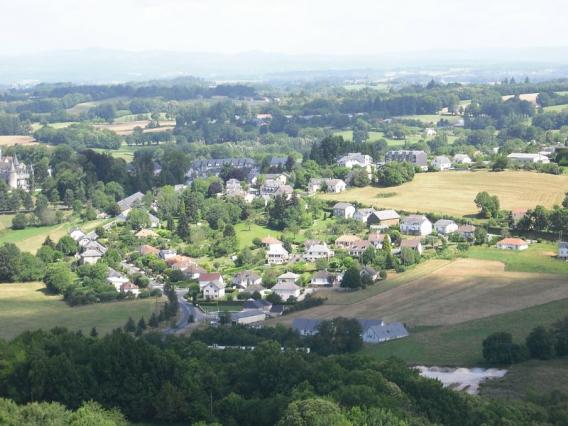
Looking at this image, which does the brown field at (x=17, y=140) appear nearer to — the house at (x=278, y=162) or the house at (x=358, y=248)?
the house at (x=278, y=162)

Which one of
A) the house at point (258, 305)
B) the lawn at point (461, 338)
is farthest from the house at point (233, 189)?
the lawn at point (461, 338)

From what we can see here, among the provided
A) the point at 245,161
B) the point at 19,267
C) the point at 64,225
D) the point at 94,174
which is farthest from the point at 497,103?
the point at 19,267

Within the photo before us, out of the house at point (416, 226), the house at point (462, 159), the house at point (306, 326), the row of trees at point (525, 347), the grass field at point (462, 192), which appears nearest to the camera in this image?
the row of trees at point (525, 347)

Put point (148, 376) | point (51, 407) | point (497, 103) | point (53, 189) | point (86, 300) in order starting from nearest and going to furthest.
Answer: point (51, 407), point (148, 376), point (86, 300), point (53, 189), point (497, 103)

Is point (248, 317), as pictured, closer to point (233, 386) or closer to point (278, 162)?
point (233, 386)

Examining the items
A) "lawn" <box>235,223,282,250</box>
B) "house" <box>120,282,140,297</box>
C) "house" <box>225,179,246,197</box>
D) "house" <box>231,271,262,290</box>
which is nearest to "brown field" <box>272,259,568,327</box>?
"house" <box>231,271,262,290</box>

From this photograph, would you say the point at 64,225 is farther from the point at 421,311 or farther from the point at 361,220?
the point at 421,311

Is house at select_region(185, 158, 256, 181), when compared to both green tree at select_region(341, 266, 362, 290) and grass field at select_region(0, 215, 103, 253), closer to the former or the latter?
grass field at select_region(0, 215, 103, 253)

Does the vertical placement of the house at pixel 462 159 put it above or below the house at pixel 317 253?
below

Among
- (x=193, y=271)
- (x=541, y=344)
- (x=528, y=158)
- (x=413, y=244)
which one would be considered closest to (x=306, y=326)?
(x=541, y=344)
